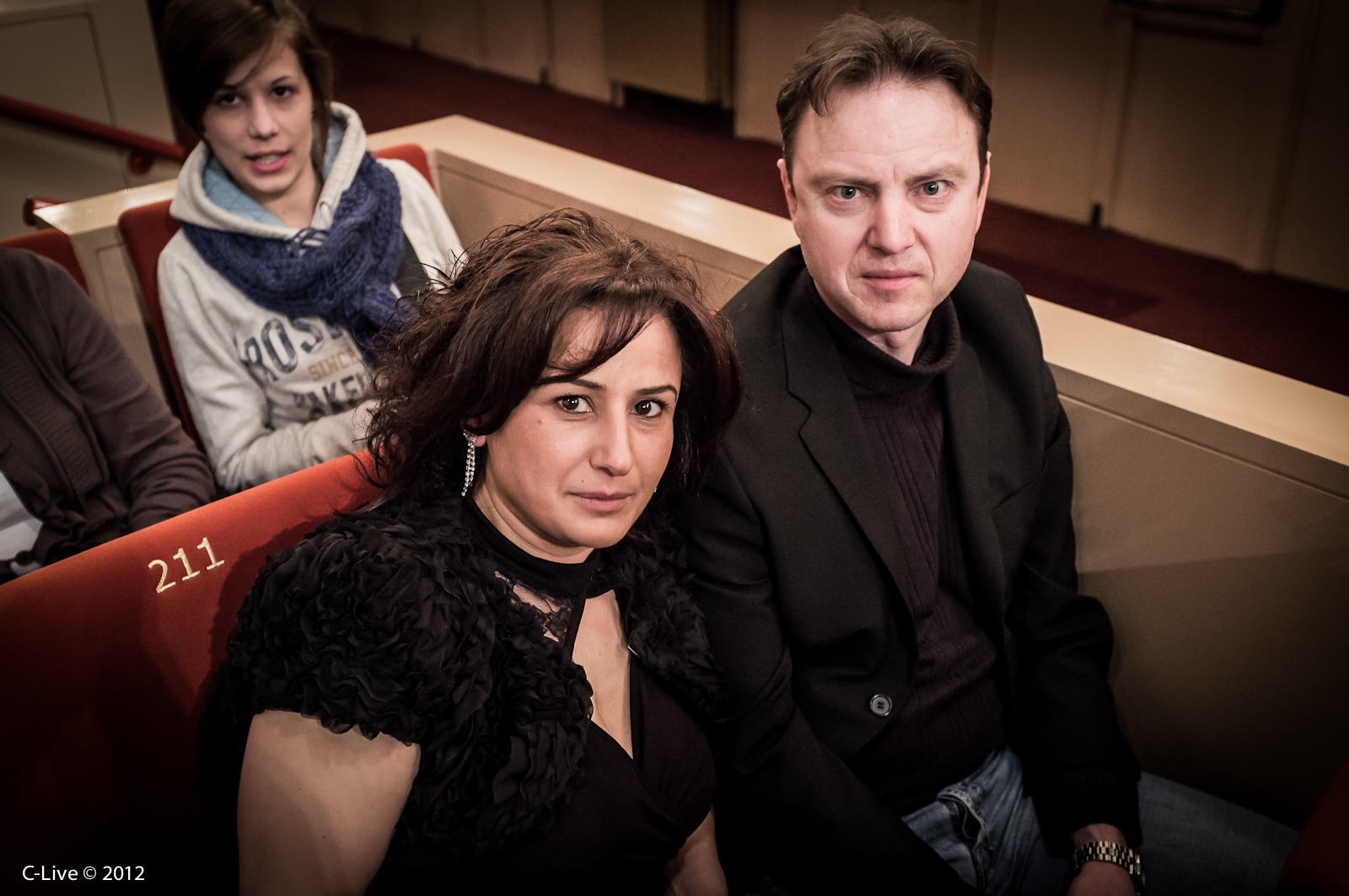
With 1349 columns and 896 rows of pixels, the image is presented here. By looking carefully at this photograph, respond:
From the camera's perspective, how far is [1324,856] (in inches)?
44.1

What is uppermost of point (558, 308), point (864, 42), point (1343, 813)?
point (864, 42)

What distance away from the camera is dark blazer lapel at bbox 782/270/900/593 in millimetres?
1420

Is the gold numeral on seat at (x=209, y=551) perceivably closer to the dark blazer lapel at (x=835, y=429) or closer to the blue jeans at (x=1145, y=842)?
the dark blazer lapel at (x=835, y=429)

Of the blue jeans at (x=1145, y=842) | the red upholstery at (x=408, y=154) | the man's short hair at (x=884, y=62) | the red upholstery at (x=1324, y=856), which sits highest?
the man's short hair at (x=884, y=62)

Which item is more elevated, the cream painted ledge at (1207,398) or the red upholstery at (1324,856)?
the cream painted ledge at (1207,398)

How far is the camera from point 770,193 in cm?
539

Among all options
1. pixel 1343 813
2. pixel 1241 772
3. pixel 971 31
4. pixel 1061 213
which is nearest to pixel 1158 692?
pixel 1241 772

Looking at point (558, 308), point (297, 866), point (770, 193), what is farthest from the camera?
point (770, 193)

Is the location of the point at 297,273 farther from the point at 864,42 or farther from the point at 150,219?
the point at 864,42

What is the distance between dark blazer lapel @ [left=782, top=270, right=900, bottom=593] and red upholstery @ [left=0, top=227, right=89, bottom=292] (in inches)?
59.3

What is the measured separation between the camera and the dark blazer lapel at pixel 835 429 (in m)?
1.42

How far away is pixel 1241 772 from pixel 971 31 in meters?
4.13

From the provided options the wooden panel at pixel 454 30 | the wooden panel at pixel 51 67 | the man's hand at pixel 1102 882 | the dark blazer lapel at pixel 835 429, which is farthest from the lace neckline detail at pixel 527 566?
the wooden panel at pixel 454 30

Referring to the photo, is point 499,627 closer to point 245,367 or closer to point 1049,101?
point 245,367
